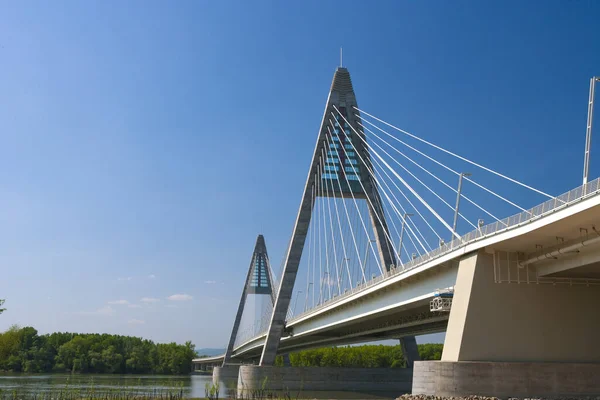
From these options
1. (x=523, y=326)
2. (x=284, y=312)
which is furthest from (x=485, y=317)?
(x=284, y=312)

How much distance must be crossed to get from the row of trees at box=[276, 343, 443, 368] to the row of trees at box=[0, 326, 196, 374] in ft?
79.1

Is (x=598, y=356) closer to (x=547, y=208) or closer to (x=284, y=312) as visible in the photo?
(x=547, y=208)

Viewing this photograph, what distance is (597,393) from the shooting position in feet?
69.2

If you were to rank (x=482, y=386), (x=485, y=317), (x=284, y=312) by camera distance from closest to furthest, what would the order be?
(x=482, y=386) < (x=485, y=317) < (x=284, y=312)

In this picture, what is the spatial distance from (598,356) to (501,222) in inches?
246

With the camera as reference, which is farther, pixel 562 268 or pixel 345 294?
pixel 345 294

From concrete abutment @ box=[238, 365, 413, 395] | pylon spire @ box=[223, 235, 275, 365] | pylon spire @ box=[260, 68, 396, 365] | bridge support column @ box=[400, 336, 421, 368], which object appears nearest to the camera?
pylon spire @ box=[260, 68, 396, 365]

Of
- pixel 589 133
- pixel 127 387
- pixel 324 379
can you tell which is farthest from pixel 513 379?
pixel 127 387

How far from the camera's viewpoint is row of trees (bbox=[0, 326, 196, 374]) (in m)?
101

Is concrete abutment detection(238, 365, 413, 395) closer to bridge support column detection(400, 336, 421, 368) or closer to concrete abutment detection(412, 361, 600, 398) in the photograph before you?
bridge support column detection(400, 336, 421, 368)

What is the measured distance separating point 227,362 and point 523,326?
78.2 metres

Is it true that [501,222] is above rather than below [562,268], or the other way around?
above

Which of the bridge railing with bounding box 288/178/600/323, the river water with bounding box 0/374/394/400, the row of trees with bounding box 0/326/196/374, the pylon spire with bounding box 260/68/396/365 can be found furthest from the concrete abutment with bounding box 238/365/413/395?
the row of trees with bounding box 0/326/196/374

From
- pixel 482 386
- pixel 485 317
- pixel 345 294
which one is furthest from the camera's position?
pixel 345 294
